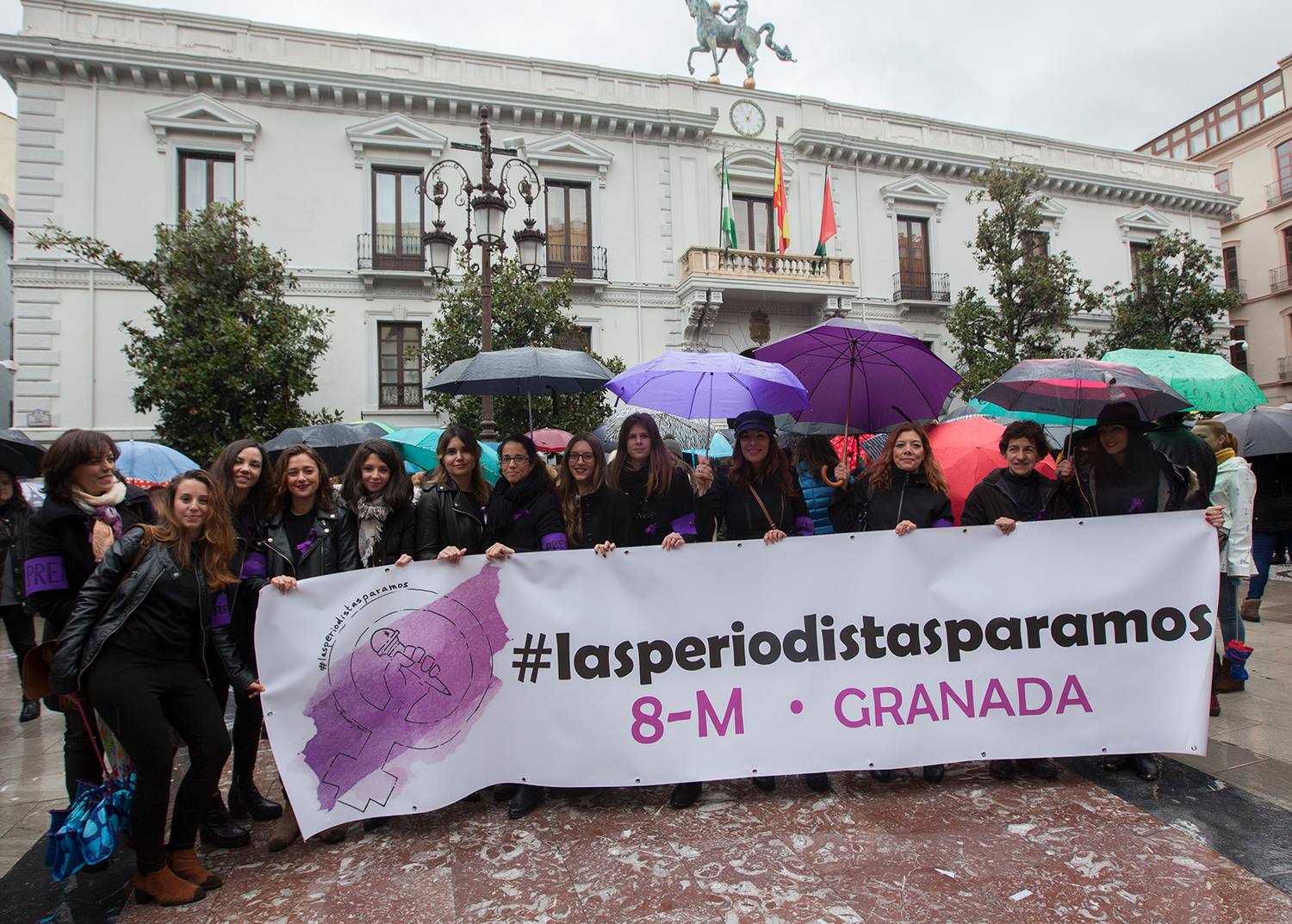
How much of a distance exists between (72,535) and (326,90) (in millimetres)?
17138

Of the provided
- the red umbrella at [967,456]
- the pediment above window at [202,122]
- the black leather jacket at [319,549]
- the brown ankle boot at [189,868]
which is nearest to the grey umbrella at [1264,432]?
the red umbrella at [967,456]

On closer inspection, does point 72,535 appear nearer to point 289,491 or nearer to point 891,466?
point 289,491

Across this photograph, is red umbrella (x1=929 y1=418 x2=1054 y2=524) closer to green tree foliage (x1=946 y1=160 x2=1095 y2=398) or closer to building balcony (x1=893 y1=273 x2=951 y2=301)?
green tree foliage (x1=946 y1=160 x2=1095 y2=398)

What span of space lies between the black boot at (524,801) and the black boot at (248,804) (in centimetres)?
116

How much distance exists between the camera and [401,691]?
354cm

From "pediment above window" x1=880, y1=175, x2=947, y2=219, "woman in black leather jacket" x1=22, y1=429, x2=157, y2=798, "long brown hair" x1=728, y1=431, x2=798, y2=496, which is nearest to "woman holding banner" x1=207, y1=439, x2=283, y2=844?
"woman in black leather jacket" x1=22, y1=429, x2=157, y2=798

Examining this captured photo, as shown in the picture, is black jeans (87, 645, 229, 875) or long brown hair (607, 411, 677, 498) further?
long brown hair (607, 411, 677, 498)

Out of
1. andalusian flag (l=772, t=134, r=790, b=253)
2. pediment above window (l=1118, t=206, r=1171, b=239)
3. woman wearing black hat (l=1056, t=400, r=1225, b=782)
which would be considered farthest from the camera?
pediment above window (l=1118, t=206, r=1171, b=239)

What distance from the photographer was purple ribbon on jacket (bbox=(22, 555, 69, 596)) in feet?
10.7

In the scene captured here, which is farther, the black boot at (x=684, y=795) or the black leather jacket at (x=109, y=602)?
the black boot at (x=684, y=795)

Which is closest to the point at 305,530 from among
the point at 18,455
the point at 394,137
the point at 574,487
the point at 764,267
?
the point at 574,487

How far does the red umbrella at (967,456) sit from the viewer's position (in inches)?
237

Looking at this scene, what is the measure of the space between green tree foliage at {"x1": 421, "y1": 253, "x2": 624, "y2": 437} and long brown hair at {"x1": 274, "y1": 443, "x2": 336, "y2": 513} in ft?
33.0

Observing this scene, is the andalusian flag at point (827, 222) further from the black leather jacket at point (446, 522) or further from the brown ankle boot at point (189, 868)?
the brown ankle boot at point (189, 868)
